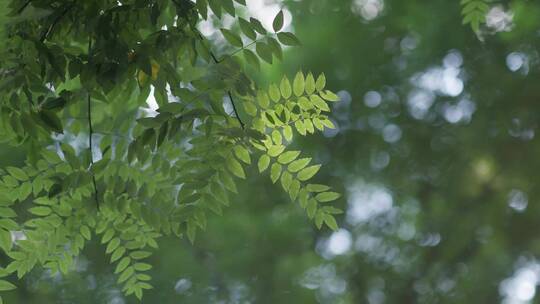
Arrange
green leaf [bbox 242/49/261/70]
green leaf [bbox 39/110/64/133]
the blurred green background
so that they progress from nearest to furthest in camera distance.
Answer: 1. green leaf [bbox 39/110/64/133]
2. green leaf [bbox 242/49/261/70]
3. the blurred green background

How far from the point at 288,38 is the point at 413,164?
3445 mm

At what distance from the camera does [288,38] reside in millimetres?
953

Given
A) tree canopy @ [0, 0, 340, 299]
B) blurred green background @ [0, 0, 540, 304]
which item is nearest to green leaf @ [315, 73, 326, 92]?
tree canopy @ [0, 0, 340, 299]

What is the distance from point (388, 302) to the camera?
4293 millimetres

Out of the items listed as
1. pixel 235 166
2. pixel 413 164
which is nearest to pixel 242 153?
pixel 235 166

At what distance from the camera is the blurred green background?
4.10 m

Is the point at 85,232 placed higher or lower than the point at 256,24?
lower

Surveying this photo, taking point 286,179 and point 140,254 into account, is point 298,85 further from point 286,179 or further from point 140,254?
point 140,254

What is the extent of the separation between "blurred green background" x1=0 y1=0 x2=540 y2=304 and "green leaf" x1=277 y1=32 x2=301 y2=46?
3.08m

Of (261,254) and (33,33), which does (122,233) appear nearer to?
(33,33)

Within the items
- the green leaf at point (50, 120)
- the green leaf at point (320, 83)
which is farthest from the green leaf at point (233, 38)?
the green leaf at point (50, 120)

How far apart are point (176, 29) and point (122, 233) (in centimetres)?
36

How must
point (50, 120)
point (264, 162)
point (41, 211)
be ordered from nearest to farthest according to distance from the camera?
point (50, 120) → point (264, 162) → point (41, 211)

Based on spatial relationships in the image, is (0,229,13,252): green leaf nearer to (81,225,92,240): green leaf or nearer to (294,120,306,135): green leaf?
(81,225,92,240): green leaf
